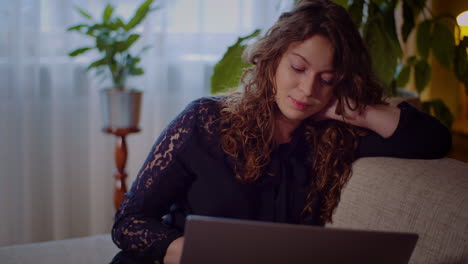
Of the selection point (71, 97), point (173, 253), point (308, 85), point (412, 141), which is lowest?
point (173, 253)

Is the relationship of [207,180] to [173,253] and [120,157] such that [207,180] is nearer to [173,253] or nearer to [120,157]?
[173,253]

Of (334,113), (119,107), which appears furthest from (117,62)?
(334,113)

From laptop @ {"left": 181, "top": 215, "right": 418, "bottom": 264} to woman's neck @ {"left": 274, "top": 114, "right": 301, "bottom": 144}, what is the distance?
501 millimetres

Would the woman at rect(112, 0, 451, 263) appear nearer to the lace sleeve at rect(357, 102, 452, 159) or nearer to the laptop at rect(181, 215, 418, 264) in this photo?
the lace sleeve at rect(357, 102, 452, 159)

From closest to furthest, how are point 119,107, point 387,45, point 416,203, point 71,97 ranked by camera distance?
1. point 416,203
2. point 387,45
3. point 119,107
4. point 71,97

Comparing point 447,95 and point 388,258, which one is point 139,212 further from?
point 447,95

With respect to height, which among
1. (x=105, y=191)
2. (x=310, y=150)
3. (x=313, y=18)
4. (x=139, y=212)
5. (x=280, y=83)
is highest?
(x=313, y=18)

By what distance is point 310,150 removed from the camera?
1.25m

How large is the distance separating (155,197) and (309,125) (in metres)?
0.43

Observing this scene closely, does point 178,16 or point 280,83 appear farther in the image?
point 178,16

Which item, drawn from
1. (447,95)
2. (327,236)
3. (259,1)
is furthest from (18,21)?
→ (447,95)

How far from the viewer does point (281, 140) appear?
4.06 ft

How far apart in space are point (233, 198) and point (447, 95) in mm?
1948

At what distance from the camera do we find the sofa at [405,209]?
0.90 meters
